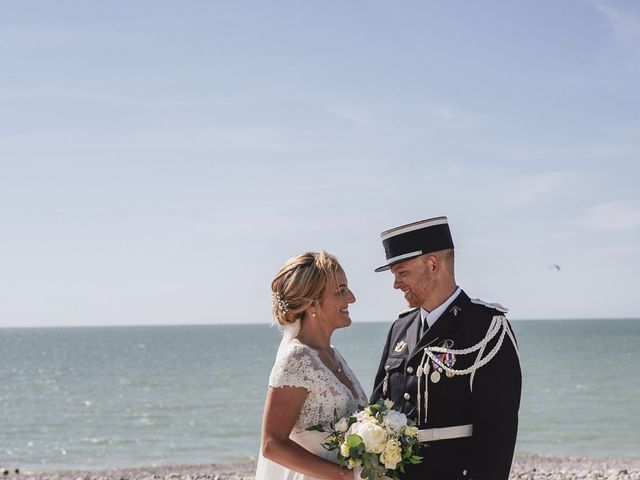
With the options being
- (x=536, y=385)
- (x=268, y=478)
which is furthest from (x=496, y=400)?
(x=536, y=385)

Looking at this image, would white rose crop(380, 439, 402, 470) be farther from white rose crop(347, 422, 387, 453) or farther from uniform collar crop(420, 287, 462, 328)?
uniform collar crop(420, 287, 462, 328)

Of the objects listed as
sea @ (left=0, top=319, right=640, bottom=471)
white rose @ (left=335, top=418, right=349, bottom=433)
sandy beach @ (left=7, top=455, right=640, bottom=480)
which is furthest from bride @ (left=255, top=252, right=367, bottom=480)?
sea @ (left=0, top=319, right=640, bottom=471)

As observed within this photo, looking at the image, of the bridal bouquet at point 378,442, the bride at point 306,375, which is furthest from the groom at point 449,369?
the bride at point 306,375

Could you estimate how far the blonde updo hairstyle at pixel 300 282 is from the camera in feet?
16.6

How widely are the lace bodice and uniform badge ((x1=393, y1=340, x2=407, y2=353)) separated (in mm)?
355

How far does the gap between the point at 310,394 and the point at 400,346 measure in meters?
0.53

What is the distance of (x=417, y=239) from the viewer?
4.58m

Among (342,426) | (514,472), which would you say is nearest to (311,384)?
(342,426)

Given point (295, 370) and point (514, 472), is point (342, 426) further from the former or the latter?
point (514, 472)

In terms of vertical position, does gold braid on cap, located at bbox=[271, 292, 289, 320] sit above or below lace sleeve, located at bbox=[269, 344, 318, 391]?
above

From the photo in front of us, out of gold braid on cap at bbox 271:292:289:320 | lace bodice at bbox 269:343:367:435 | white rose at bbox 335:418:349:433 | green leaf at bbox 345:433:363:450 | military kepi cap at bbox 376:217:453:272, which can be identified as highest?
military kepi cap at bbox 376:217:453:272

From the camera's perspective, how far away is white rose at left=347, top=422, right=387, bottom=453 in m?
4.25

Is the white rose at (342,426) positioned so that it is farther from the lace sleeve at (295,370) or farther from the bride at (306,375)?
the lace sleeve at (295,370)

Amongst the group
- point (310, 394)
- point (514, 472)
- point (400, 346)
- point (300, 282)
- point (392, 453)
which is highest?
point (300, 282)
